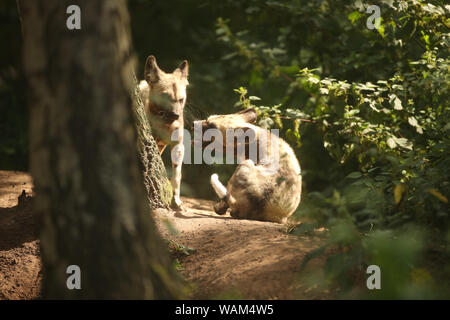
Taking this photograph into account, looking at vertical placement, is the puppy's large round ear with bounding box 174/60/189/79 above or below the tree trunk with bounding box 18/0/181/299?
above

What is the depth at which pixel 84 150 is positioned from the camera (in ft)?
7.13

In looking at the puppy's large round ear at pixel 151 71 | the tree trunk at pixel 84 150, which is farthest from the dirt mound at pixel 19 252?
the puppy's large round ear at pixel 151 71

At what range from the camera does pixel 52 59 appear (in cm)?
218

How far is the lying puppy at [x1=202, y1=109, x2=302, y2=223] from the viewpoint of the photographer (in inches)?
195

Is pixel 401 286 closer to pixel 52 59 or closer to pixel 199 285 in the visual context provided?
pixel 199 285


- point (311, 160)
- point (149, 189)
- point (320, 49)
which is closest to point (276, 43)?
point (320, 49)

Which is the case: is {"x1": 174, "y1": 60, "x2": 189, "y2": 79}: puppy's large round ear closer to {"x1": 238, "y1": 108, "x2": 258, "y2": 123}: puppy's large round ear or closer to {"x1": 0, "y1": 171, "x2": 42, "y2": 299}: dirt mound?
{"x1": 238, "y1": 108, "x2": 258, "y2": 123}: puppy's large round ear

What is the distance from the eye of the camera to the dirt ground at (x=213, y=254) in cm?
298

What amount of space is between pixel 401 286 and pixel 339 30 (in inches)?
194

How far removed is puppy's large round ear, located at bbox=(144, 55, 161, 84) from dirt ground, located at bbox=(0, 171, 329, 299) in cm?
153

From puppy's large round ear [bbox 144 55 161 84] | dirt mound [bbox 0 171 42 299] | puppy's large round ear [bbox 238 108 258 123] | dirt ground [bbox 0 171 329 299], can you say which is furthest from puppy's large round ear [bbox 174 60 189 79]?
dirt mound [bbox 0 171 42 299]

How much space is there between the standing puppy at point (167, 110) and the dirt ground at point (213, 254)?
63 centimetres

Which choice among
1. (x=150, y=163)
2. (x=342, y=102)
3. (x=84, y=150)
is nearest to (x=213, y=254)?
(x=150, y=163)

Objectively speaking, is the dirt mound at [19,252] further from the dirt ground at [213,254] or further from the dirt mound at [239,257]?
the dirt mound at [239,257]
